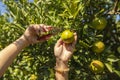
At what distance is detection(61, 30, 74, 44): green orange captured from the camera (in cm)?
271

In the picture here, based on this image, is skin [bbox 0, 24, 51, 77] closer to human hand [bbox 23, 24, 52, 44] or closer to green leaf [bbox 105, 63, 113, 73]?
human hand [bbox 23, 24, 52, 44]

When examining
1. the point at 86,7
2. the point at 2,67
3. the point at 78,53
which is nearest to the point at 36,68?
the point at 78,53

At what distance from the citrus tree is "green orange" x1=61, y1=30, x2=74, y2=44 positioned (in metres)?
0.10

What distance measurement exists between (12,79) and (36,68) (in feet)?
1.41

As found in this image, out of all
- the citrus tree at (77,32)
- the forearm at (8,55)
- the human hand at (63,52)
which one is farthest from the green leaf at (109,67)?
the forearm at (8,55)

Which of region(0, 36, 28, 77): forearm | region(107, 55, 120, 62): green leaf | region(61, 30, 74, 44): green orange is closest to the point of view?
region(0, 36, 28, 77): forearm

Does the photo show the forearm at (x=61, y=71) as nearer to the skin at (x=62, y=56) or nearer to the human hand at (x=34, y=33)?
the skin at (x=62, y=56)

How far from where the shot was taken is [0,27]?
3.49m

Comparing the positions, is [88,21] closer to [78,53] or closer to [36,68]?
[78,53]

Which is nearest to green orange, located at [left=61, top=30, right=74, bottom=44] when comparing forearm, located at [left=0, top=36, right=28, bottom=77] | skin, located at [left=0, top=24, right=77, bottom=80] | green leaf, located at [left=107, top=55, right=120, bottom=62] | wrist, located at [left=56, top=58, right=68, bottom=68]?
skin, located at [left=0, top=24, right=77, bottom=80]

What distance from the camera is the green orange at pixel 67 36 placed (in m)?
2.71

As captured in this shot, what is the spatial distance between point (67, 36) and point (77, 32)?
0.36m

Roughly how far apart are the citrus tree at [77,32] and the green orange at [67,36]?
0.10 metres

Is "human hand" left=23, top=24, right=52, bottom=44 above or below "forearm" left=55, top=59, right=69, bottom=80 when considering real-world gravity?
above
